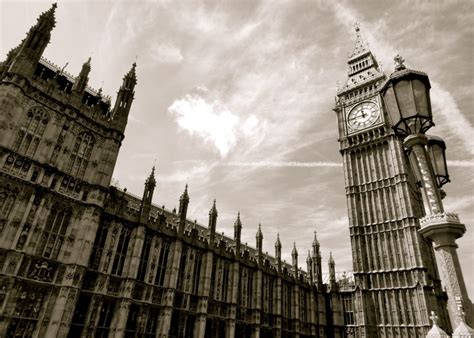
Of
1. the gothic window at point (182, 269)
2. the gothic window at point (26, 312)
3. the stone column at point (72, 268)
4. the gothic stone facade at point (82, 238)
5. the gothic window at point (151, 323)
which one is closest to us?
the gothic window at point (26, 312)

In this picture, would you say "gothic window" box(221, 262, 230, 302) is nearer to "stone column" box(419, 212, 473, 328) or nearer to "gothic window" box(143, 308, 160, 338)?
"gothic window" box(143, 308, 160, 338)

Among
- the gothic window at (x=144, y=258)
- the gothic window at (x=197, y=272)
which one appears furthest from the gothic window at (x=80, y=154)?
A: the gothic window at (x=197, y=272)

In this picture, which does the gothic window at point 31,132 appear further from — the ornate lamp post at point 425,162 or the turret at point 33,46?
the ornate lamp post at point 425,162

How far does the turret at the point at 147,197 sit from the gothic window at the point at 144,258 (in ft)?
4.96

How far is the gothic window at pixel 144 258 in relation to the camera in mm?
26619

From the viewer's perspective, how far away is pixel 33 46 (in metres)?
24.1

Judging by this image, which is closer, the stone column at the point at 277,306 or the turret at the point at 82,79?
the turret at the point at 82,79

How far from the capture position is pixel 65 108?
2505cm

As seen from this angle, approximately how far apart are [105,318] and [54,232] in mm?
7233

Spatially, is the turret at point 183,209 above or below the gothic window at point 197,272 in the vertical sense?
above

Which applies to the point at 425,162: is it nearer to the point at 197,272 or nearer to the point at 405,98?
the point at 405,98

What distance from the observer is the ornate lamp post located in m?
7.54

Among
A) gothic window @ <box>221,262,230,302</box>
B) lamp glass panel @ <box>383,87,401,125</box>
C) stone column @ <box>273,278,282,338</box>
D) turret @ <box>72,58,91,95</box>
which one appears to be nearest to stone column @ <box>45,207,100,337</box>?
turret @ <box>72,58,91,95</box>

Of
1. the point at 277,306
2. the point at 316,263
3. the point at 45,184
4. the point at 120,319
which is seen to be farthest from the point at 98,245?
the point at 316,263
